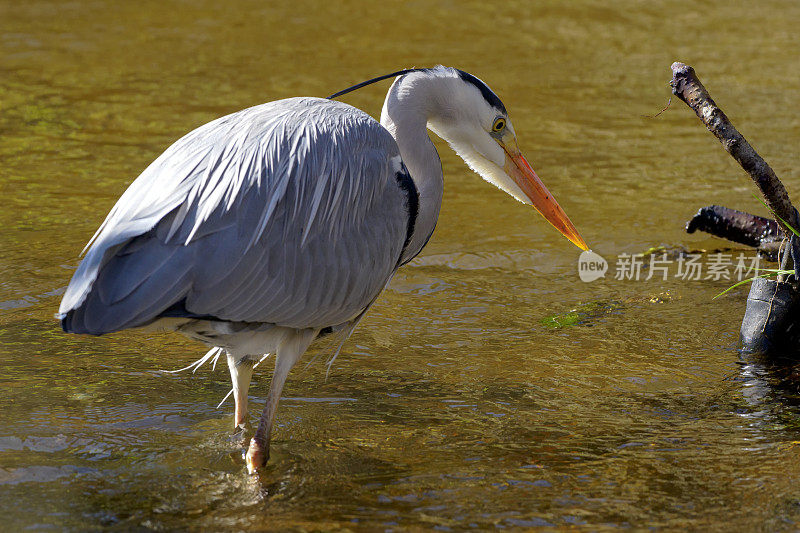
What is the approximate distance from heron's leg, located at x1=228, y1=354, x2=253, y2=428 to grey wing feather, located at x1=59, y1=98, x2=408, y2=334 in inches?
15.4

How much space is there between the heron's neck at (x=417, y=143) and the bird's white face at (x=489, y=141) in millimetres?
191

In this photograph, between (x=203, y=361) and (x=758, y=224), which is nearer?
(x=203, y=361)

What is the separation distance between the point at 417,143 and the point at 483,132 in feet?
1.52

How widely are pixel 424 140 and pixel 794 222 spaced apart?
1897 mm

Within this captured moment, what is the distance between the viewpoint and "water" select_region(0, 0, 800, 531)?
409 cm

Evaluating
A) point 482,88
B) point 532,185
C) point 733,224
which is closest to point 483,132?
point 482,88

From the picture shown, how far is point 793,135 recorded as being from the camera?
928 centimetres

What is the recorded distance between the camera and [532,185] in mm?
5457

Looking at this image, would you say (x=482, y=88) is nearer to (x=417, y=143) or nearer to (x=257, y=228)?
(x=417, y=143)

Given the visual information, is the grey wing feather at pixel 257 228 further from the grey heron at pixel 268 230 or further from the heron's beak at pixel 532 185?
the heron's beak at pixel 532 185

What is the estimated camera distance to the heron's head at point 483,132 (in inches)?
200

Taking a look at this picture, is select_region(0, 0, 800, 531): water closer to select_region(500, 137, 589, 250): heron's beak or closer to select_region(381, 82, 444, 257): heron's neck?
select_region(500, 137, 589, 250): heron's beak

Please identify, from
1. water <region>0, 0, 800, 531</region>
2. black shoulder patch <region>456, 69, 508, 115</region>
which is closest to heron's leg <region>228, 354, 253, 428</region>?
water <region>0, 0, 800, 531</region>

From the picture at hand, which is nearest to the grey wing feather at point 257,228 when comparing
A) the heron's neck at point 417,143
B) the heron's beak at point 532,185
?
the heron's neck at point 417,143
